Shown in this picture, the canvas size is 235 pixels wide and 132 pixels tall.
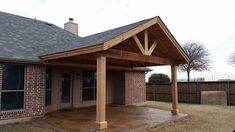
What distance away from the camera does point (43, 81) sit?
33.2ft

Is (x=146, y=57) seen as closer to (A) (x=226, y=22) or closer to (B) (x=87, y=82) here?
(B) (x=87, y=82)

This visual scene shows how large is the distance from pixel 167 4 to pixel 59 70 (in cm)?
690

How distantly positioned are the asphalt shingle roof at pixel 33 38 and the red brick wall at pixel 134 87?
4552 millimetres

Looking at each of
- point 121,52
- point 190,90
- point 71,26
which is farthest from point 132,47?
point 190,90

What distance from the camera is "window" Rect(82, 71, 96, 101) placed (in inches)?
517

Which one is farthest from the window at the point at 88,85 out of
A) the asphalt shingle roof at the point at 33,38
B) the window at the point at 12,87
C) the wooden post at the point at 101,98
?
the wooden post at the point at 101,98

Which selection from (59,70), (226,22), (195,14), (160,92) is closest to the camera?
(59,70)

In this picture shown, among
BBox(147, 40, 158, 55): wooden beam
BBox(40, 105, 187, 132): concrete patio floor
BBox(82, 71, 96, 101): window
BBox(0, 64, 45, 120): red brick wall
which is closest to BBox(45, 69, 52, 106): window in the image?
BBox(40, 105, 187, 132): concrete patio floor

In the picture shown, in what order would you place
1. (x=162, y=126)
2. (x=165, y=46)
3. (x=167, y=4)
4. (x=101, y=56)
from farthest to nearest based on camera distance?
(x=167, y=4) → (x=165, y=46) → (x=162, y=126) → (x=101, y=56)

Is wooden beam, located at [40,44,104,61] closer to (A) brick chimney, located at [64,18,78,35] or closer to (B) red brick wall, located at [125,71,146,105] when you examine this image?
(B) red brick wall, located at [125,71,146,105]

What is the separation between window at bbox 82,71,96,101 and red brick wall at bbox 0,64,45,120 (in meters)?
3.28

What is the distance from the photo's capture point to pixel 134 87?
15.3 meters

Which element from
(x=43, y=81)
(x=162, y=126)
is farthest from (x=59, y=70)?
(x=162, y=126)

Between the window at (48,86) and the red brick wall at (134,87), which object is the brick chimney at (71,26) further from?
the window at (48,86)
